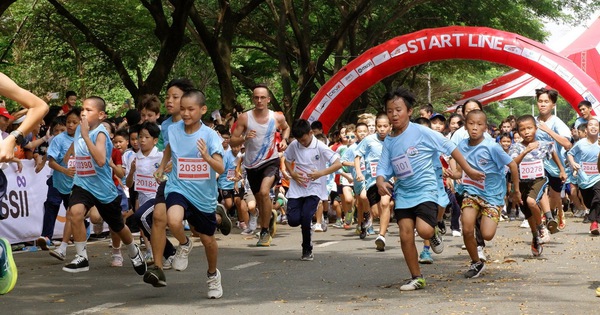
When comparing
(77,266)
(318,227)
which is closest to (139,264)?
(77,266)

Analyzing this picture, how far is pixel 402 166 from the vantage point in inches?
353

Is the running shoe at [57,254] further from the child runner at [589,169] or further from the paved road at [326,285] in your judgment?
the child runner at [589,169]

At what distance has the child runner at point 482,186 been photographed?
9.70m

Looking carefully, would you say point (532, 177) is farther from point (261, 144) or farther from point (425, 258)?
point (261, 144)

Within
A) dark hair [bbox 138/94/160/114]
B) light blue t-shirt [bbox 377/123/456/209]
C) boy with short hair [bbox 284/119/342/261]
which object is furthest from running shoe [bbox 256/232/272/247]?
light blue t-shirt [bbox 377/123/456/209]

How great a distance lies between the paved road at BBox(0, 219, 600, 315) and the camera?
7.81m

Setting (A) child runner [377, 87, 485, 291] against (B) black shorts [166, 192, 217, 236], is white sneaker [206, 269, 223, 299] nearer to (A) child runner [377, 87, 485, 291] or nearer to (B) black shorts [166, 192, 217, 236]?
(B) black shorts [166, 192, 217, 236]

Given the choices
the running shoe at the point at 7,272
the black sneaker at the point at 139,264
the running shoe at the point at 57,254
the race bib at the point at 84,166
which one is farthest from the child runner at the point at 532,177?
the running shoe at the point at 7,272

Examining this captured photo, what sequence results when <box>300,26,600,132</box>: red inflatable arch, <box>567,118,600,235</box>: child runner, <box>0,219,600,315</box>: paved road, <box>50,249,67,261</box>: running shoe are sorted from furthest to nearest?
<box>300,26,600,132</box>: red inflatable arch < <box>567,118,600,235</box>: child runner < <box>50,249,67,261</box>: running shoe < <box>0,219,600,315</box>: paved road

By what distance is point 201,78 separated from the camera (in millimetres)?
39344

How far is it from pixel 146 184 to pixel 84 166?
0.81 m

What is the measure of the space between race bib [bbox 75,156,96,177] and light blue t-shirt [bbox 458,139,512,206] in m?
3.56

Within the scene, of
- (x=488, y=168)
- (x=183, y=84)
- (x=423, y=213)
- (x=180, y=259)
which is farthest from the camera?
(x=488, y=168)

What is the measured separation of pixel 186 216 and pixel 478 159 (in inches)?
129
